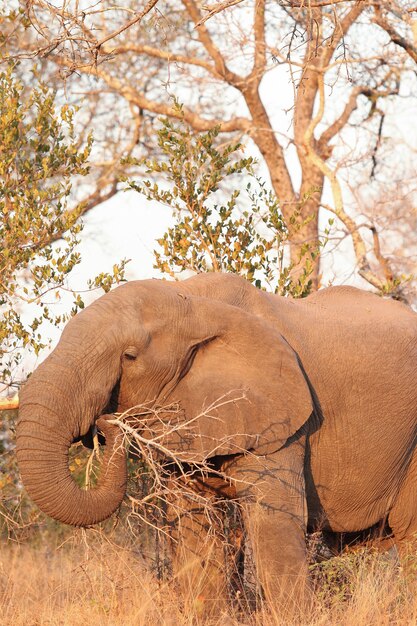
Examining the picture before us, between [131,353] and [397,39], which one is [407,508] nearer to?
[131,353]

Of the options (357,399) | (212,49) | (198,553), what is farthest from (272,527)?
(212,49)

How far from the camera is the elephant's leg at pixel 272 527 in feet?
20.5

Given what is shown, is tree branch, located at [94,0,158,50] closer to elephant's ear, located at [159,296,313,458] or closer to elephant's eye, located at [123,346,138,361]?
elephant's ear, located at [159,296,313,458]

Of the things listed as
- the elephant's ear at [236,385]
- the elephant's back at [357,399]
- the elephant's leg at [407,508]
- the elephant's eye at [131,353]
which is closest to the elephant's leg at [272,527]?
the elephant's ear at [236,385]

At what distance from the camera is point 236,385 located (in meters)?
6.35

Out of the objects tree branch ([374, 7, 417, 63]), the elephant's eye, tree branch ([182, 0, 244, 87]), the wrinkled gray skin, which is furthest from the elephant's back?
tree branch ([182, 0, 244, 87])

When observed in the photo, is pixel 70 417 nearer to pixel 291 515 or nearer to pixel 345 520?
pixel 291 515

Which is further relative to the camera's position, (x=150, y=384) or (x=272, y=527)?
(x=272, y=527)

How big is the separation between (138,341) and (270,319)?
1089 mm

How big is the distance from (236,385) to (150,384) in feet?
1.80

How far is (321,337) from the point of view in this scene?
7059mm

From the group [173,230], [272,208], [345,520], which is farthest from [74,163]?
[345,520]

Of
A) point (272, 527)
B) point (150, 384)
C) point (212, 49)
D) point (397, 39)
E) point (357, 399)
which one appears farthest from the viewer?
point (212, 49)

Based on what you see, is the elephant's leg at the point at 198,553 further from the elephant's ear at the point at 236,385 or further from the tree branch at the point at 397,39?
the tree branch at the point at 397,39
